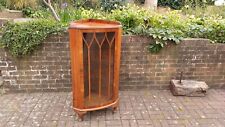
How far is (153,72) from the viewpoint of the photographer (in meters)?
4.31

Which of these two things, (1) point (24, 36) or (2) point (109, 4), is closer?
(1) point (24, 36)

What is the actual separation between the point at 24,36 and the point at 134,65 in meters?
1.92

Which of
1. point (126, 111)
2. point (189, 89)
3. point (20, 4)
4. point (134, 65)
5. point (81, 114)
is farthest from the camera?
point (20, 4)

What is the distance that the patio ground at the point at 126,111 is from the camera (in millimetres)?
3207

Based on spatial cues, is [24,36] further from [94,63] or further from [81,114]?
[81,114]

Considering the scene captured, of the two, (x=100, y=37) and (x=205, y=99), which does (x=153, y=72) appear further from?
(x=100, y=37)

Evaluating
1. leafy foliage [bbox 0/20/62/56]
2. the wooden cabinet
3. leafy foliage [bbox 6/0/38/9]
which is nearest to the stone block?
the wooden cabinet

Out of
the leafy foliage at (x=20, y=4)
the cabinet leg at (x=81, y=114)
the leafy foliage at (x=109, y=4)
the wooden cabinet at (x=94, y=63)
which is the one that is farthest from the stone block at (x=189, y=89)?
the leafy foliage at (x=20, y=4)

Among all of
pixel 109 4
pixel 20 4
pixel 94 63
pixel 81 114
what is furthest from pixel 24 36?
pixel 109 4

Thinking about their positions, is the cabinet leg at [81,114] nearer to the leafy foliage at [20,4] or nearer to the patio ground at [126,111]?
the patio ground at [126,111]

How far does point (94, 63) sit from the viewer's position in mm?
3297

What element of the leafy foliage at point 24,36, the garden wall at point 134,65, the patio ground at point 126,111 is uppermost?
the leafy foliage at point 24,36

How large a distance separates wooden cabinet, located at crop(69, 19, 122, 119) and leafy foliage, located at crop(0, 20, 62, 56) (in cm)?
91

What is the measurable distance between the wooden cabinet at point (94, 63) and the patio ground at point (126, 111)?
22 cm
